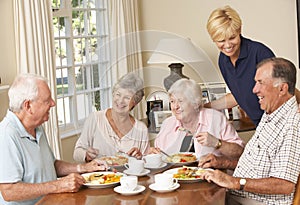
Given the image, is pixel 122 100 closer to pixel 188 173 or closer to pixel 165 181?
pixel 188 173

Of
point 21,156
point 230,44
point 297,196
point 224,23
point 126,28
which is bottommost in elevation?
point 297,196

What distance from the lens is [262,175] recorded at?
243 centimetres

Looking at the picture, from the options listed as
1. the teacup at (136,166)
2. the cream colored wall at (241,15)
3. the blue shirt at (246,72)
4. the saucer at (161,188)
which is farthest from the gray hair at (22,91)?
the cream colored wall at (241,15)

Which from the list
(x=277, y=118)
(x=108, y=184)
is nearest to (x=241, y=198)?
(x=277, y=118)

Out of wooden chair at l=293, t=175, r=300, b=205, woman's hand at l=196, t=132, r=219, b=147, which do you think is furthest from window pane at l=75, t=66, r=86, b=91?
wooden chair at l=293, t=175, r=300, b=205

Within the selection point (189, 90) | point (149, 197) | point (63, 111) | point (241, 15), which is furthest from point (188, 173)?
point (241, 15)

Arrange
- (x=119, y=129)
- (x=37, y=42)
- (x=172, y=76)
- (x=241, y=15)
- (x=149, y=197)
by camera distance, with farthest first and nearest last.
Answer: (x=241, y=15) → (x=37, y=42) → (x=172, y=76) → (x=119, y=129) → (x=149, y=197)

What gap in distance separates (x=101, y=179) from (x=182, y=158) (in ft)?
1.73

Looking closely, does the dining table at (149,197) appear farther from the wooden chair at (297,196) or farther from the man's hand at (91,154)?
the man's hand at (91,154)

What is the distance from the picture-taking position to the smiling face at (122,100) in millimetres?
2842

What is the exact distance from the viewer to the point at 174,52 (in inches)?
157

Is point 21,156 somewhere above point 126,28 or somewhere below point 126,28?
below

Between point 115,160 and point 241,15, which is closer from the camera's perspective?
point 115,160

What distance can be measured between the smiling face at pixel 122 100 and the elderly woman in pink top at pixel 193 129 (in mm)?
204
